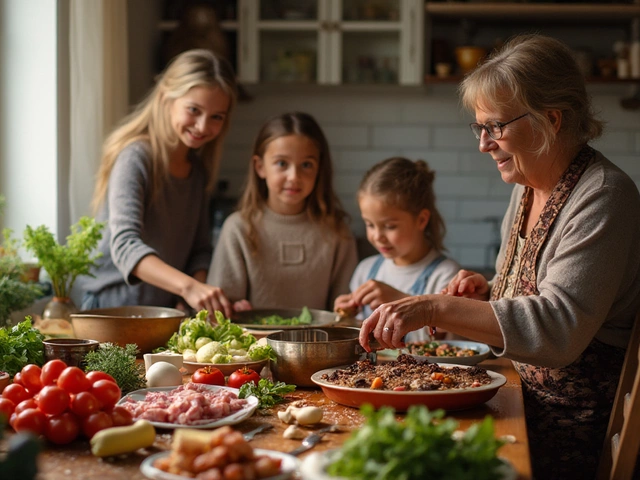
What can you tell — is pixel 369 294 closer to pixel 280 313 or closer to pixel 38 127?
pixel 280 313

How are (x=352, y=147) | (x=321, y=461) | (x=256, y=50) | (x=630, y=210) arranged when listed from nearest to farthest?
(x=321, y=461)
(x=630, y=210)
(x=256, y=50)
(x=352, y=147)

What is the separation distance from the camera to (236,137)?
511 centimetres

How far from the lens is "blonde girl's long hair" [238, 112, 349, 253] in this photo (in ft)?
10.9

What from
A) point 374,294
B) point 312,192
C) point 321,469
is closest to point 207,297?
point 374,294

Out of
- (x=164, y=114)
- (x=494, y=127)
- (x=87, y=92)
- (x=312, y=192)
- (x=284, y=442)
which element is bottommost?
(x=284, y=442)

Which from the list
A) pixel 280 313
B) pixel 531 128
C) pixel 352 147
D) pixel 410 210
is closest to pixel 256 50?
pixel 352 147

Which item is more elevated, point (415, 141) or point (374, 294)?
point (415, 141)

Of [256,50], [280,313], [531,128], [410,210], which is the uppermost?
[256,50]

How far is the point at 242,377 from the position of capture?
1.84 m

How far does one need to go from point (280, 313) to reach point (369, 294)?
484mm

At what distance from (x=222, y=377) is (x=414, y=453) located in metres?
0.91

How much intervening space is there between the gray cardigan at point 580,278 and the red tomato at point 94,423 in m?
0.85

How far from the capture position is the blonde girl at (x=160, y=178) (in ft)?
9.82

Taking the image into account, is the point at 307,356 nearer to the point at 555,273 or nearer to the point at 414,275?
the point at 555,273
